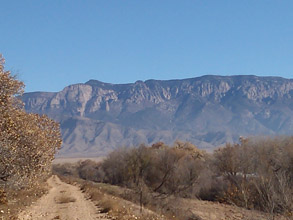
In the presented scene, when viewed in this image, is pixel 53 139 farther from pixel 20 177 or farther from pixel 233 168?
pixel 233 168

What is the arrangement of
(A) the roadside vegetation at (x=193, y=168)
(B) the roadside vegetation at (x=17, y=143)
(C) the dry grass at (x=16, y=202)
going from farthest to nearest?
(A) the roadside vegetation at (x=193, y=168) < (C) the dry grass at (x=16, y=202) < (B) the roadside vegetation at (x=17, y=143)

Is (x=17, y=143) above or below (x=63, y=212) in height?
above

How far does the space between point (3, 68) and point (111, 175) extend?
163 ft

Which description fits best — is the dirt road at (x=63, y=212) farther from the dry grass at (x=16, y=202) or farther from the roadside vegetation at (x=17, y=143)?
the roadside vegetation at (x=17, y=143)

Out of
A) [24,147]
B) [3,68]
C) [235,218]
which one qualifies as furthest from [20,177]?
[235,218]

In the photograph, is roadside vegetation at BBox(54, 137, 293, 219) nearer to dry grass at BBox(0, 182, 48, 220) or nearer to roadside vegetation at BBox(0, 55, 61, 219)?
dry grass at BBox(0, 182, 48, 220)

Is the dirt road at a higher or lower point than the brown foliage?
lower

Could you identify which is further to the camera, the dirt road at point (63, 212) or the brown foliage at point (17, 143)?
the dirt road at point (63, 212)

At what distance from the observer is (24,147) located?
19.6 metres

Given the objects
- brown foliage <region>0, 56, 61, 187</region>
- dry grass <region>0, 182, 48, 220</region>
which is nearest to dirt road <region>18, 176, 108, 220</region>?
dry grass <region>0, 182, 48, 220</region>

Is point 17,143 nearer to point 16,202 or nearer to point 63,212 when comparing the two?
point 63,212

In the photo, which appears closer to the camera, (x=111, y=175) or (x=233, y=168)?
(x=233, y=168)

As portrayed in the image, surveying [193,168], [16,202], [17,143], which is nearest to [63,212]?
[16,202]

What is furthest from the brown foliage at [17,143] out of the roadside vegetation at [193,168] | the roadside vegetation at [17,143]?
the roadside vegetation at [193,168]
